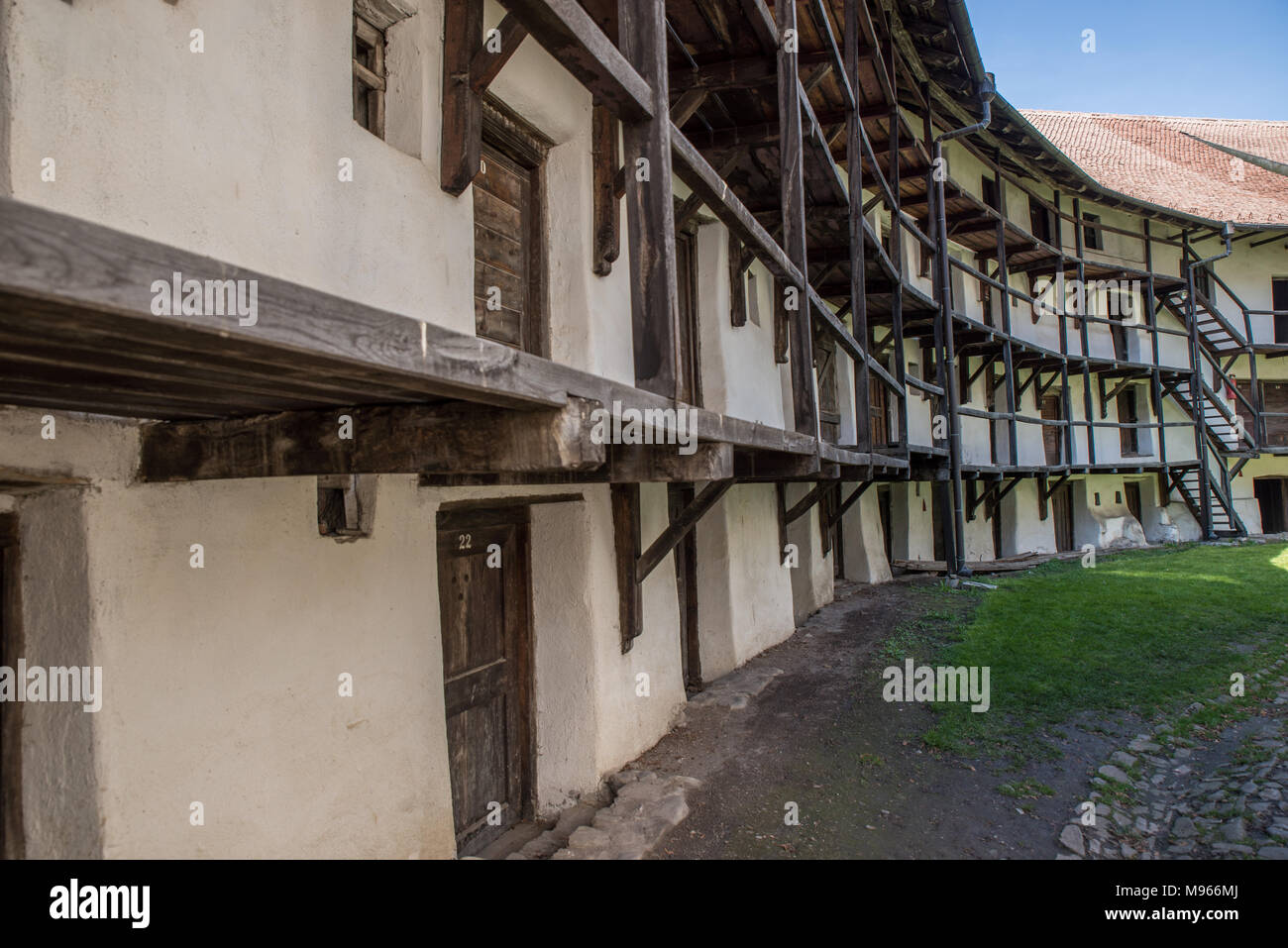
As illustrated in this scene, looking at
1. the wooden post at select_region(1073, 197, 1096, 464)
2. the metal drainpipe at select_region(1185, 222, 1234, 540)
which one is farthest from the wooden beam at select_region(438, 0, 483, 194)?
the metal drainpipe at select_region(1185, 222, 1234, 540)

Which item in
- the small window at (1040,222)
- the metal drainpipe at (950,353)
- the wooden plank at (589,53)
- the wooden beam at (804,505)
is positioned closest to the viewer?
the wooden plank at (589,53)

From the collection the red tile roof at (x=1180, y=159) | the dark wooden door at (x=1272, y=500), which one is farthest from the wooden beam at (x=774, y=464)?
the dark wooden door at (x=1272, y=500)

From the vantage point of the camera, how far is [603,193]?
5410mm

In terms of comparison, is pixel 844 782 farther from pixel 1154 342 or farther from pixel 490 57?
pixel 1154 342

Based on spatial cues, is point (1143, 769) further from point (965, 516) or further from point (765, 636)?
point (965, 516)

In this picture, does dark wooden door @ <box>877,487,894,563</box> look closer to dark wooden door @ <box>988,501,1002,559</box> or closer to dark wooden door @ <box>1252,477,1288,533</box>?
dark wooden door @ <box>988,501,1002,559</box>

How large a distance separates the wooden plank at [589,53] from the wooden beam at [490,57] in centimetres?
60

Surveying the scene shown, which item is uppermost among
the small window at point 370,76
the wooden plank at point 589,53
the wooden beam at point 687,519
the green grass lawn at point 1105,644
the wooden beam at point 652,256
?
the small window at point 370,76

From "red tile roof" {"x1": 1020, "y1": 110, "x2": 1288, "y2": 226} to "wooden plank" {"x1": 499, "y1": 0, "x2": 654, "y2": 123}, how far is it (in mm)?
22366

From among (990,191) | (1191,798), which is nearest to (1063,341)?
(990,191)

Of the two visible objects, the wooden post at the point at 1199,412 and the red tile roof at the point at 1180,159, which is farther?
the red tile roof at the point at 1180,159

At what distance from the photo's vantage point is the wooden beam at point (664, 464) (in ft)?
12.5

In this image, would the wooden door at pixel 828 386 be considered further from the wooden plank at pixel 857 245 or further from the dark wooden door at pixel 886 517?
the dark wooden door at pixel 886 517
